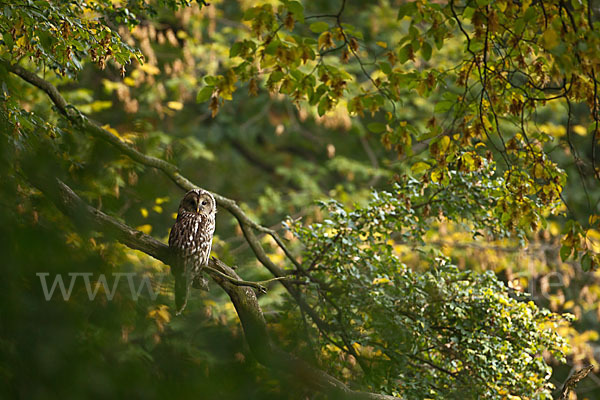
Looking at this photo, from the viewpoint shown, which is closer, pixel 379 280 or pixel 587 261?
pixel 587 261

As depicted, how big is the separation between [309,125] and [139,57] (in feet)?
26.7

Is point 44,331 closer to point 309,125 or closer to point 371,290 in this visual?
point 371,290

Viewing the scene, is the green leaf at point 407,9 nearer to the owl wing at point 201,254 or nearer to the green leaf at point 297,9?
the green leaf at point 297,9

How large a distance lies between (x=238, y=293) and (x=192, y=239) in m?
0.47

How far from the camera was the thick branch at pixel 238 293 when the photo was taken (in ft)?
3.33

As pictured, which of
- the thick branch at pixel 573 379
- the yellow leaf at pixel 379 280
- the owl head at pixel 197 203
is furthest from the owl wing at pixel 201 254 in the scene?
the thick branch at pixel 573 379

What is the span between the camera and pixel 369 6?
10.3 m

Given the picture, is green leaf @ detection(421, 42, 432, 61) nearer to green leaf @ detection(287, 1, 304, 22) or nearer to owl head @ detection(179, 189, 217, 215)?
green leaf @ detection(287, 1, 304, 22)

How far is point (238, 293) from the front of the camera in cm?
309

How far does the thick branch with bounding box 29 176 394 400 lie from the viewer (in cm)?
102

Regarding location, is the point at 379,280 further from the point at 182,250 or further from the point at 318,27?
the point at 318,27

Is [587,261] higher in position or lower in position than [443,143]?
lower

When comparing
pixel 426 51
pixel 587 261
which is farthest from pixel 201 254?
pixel 587 261

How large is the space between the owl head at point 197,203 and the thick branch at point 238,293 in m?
0.27
